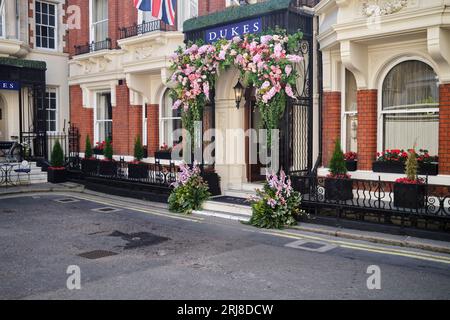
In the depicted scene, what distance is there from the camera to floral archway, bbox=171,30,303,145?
1027 cm

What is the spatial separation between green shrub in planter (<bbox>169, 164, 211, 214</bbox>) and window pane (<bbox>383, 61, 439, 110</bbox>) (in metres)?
4.88

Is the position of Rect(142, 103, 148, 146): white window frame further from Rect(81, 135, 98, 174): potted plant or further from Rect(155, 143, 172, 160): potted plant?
Rect(81, 135, 98, 174): potted plant

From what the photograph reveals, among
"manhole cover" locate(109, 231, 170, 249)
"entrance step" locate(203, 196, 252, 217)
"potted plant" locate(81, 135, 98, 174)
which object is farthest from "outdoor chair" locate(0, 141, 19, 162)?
"manhole cover" locate(109, 231, 170, 249)

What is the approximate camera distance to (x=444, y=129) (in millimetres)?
9125

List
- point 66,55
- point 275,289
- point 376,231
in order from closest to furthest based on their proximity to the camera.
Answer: point 275,289 → point 376,231 → point 66,55

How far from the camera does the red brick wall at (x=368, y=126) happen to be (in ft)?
34.2

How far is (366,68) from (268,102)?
2.30m

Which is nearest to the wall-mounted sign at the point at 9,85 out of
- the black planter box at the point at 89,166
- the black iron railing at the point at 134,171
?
the black iron railing at the point at 134,171

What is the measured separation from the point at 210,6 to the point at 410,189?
819 cm

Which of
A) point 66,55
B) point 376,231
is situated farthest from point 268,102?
point 66,55

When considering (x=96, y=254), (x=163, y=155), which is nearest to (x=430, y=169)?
(x=96, y=254)

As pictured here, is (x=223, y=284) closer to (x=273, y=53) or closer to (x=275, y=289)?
(x=275, y=289)

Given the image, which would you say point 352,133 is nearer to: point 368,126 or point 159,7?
point 368,126

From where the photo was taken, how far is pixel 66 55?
65.8ft
